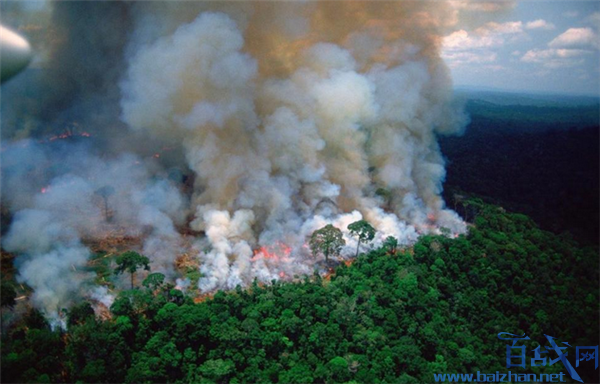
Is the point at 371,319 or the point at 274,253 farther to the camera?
the point at 274,253

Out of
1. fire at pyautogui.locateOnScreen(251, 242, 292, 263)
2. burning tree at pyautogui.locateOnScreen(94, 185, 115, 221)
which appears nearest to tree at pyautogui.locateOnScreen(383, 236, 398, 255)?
fire at pyautogui.locateOnScreen(251, 242, 292, 263)

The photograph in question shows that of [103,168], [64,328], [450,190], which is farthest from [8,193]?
[450,190]

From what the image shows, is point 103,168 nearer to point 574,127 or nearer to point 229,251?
point 229,251

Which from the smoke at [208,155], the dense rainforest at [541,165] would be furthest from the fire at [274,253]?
the dense rainforest at [541,165]

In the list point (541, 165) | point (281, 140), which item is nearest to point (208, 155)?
point (281, 140)

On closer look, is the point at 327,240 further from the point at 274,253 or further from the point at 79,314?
the point at 79,314

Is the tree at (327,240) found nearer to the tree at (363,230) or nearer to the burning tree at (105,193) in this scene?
the tree at (363,230)
